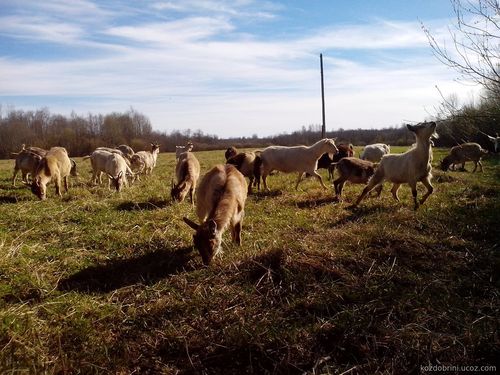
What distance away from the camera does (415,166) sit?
11.2 meters

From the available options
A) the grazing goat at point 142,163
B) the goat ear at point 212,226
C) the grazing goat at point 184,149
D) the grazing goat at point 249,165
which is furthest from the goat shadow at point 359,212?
the grazing goat at point 184,149

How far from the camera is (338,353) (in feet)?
14.9

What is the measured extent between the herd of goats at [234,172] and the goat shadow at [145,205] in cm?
48

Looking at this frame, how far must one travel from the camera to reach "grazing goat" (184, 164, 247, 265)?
20.9ft

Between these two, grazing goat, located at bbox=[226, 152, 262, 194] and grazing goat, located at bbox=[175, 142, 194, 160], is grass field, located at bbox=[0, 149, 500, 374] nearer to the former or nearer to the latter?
grazing goat, located at bbox=[226, 152, 262, 194]

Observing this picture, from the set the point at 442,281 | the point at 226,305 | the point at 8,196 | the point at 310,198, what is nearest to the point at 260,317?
the point at 226,305

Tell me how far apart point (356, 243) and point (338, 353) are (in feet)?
10.6

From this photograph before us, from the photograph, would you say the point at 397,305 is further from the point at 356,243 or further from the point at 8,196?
the point at 8,196

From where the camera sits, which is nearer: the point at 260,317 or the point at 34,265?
the point at 260,317

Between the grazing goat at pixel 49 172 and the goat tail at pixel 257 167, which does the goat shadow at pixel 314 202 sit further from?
the grazing goat at pixel 49 172

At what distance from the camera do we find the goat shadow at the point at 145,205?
1101 centimetres

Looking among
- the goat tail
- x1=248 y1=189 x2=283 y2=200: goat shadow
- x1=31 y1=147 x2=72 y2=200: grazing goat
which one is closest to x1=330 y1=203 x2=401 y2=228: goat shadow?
x1=248 y1=189 x2=283 y2=200: goat shadow

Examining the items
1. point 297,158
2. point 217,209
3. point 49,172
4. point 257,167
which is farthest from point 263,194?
point 217,209

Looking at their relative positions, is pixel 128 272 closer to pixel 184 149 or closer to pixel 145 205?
pixel 145 205
